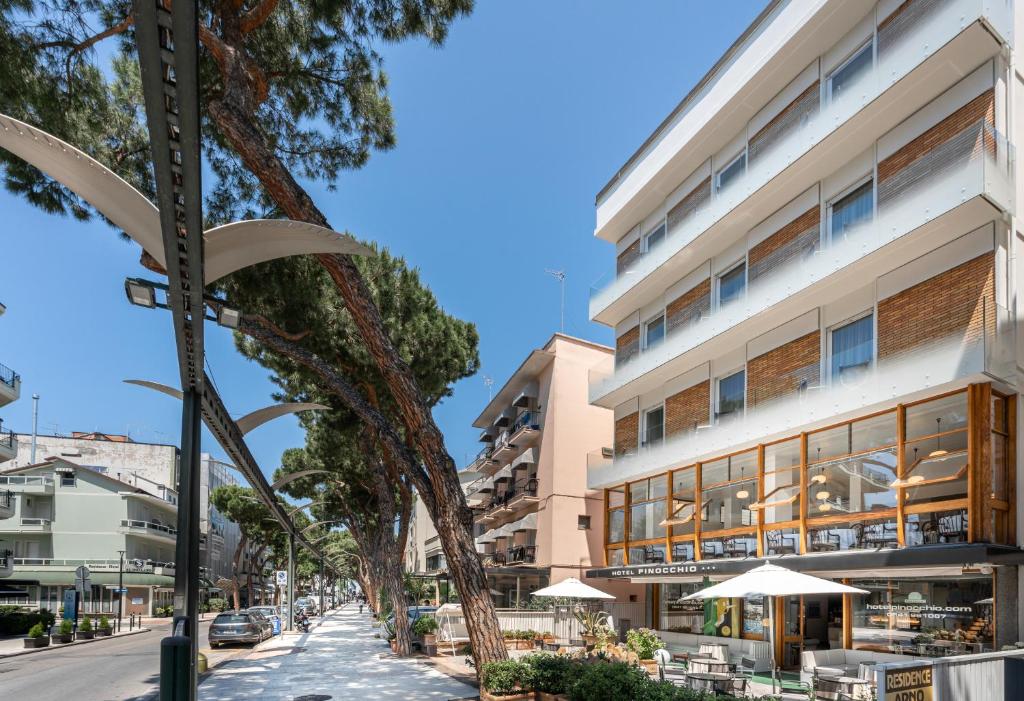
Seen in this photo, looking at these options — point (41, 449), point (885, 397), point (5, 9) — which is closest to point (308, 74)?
point (5, 9)

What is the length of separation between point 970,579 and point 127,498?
190ft

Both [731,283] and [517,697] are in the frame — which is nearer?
[517,697]

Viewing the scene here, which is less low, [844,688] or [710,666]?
[844,688]

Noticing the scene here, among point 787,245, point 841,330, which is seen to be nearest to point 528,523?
point 787,245

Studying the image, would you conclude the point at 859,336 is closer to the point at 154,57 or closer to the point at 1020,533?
the point at 1020,533

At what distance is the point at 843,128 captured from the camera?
17328 mm

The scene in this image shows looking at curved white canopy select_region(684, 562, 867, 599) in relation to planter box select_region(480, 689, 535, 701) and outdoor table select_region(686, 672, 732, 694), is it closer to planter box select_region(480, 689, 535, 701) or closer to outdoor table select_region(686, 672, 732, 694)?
outdoor table select_region(686, 672, 732, 694)

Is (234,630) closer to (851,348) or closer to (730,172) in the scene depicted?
(851,348)

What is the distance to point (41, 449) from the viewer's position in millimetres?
69250

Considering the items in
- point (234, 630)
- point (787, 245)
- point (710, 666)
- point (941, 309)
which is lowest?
point (234, 630)

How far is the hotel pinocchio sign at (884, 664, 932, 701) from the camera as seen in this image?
6922 millimetres

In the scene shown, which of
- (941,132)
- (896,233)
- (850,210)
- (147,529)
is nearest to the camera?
(896,233)

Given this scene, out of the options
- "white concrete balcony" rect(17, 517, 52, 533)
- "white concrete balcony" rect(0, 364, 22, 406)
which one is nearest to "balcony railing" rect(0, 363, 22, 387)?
"white concrete balcony" rect(0, 364, 22, 406)

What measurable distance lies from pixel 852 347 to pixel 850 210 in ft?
10.9
